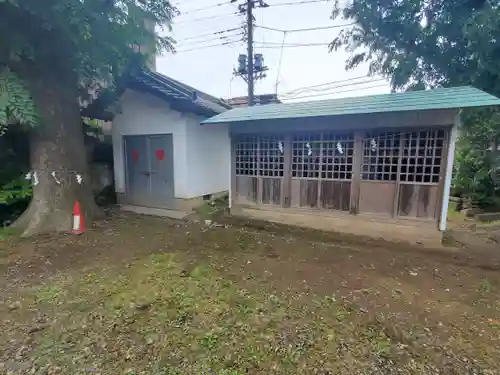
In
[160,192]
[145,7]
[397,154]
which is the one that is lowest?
[160,192]

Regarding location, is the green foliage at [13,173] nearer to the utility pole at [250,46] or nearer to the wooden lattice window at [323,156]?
the wooden lattice window at [323,156]

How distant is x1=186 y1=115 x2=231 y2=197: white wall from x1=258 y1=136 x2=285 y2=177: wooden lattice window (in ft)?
2.74

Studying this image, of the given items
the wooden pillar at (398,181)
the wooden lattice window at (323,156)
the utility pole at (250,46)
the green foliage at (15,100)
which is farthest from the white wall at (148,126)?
the utility pole at (250,46)

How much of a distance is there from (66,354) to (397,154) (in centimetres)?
553

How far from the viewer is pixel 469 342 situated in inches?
101

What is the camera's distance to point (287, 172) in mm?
6406

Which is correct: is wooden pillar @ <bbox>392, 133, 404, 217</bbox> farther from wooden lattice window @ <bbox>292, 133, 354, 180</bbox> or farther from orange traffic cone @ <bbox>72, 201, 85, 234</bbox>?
orange traffic cone @ <bbox>72, 201, 85, 234</bbox>

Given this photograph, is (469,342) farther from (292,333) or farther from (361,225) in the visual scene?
Result: (361,225)

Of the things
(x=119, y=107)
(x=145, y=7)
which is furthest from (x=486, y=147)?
(x=119, y=107)

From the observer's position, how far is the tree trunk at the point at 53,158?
5426mm

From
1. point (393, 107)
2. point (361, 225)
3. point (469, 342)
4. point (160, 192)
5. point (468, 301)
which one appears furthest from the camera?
point (160, 192)

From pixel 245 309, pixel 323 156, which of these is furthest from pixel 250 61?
pixel 245 309

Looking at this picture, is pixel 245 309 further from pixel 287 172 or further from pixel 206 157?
pixel 206 157

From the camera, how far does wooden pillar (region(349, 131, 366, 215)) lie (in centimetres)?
561
